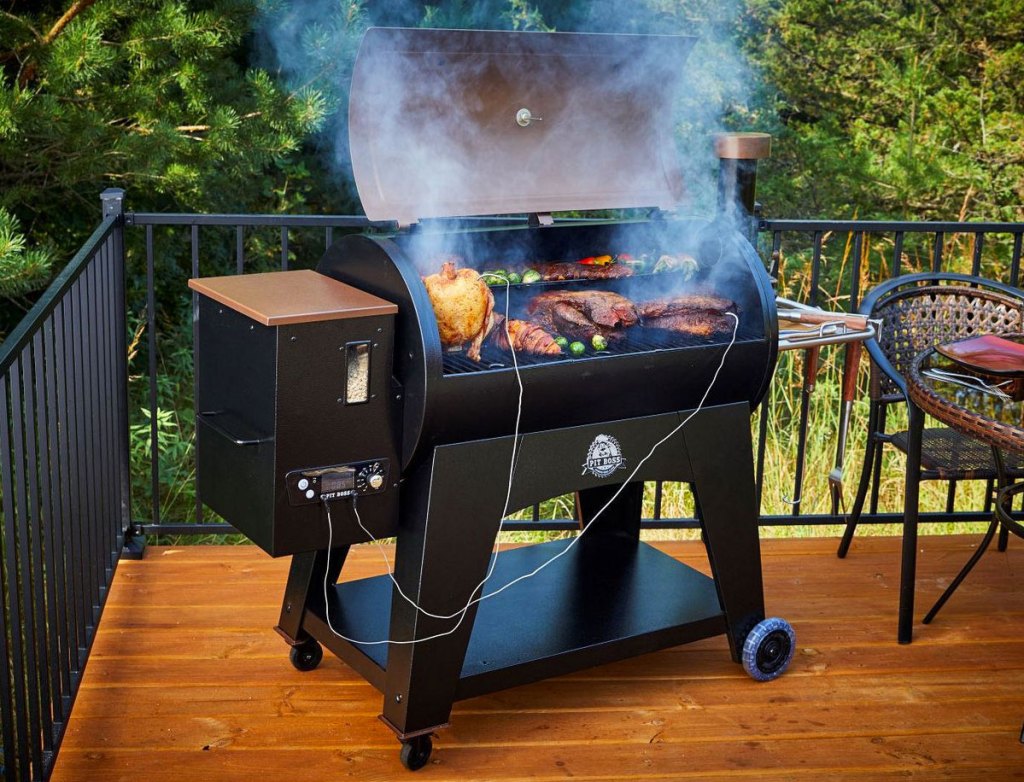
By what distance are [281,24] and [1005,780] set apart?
484 cm

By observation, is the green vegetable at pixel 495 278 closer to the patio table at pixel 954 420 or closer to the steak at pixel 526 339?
the steak at pixel 526 339

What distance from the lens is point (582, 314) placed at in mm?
2812

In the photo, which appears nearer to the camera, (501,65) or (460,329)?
(460,329)

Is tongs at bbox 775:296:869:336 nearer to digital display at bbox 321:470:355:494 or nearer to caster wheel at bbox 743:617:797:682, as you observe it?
caster wheel at bbox 743:617:797:682

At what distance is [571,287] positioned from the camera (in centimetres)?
301

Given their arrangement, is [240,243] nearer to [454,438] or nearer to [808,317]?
[454,438]

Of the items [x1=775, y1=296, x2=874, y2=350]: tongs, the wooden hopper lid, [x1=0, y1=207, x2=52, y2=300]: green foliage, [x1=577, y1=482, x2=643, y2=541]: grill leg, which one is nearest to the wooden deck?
[x1=577, y1=482, x2=643, y2=541]: grill leg

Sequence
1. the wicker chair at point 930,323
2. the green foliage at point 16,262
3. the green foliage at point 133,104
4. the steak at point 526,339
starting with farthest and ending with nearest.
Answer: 1. the green foliage at point 133,104
2. the green foliage at point 16,262
3. the wicker chair at point 930,323
4. the steak at point 526,339

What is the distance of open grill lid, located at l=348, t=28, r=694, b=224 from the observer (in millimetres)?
2688

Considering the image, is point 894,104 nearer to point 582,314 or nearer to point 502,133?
point 502,133

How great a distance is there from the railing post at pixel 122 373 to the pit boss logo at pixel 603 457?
146cm

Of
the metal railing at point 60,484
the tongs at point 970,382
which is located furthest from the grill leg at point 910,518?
the metal railing at point 60,484

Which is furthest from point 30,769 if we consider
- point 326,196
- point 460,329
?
point 326,196

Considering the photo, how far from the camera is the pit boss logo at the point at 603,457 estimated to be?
9.12ft
